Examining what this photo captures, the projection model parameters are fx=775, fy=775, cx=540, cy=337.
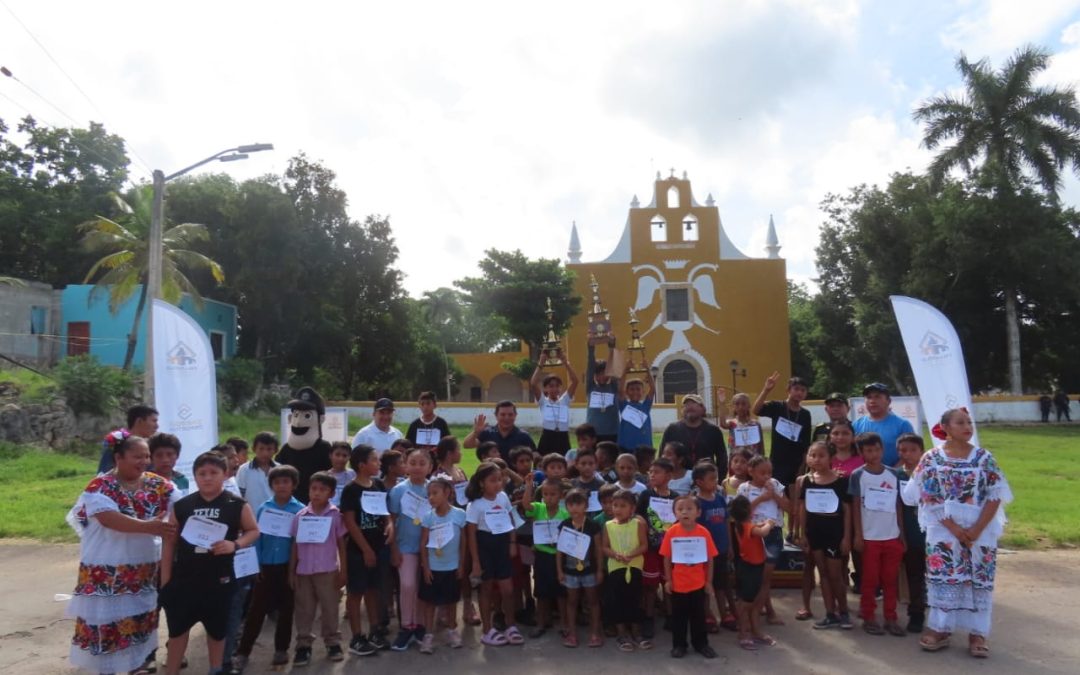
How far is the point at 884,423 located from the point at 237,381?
68.1 ft

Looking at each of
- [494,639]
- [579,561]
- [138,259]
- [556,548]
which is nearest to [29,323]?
[138,259]

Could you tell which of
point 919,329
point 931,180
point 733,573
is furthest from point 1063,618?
point 931,180

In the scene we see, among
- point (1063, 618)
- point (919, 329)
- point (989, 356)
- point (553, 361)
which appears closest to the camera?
point (1063, 618)

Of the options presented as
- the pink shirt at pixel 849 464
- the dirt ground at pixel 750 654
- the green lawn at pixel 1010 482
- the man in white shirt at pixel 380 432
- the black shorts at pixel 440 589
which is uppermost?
the man in white shirt at pixel 380 432

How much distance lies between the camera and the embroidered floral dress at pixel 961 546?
15.7 feet

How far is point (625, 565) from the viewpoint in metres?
4.96

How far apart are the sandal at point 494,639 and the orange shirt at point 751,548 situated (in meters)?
1.68

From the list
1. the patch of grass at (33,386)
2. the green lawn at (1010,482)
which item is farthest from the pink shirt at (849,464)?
the patch of grass at (33,386)

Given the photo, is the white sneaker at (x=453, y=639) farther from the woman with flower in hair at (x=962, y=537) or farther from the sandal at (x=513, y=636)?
the woman with flower in hair at (x=962, y=537)

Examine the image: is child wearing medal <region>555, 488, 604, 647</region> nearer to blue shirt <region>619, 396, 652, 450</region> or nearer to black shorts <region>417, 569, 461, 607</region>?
black shorts <region>417, 569, 461, 607</region>

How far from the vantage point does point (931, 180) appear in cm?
2603

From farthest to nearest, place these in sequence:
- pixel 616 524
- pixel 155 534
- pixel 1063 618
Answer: pixel 1063 618 < pixel 616 524 < pixel 155 534

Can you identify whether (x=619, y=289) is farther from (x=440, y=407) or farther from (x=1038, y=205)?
(x=1038, y=205)

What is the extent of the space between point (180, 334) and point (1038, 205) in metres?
26.7
